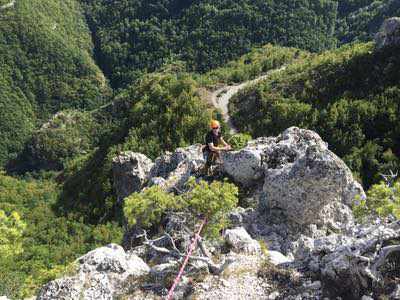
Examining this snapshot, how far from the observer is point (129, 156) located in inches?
2148

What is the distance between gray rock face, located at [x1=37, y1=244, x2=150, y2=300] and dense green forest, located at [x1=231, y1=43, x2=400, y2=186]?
39.7m

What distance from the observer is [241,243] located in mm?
19047

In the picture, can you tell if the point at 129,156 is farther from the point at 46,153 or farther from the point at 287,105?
the point at 46,153

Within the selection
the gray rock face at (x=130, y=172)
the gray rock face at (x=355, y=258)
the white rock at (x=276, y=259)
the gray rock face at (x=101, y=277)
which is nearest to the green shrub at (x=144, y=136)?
the gray rock face at (x=130, y=172)

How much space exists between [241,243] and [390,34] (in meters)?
67.4

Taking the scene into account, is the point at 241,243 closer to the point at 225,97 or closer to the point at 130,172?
the point at 130,172

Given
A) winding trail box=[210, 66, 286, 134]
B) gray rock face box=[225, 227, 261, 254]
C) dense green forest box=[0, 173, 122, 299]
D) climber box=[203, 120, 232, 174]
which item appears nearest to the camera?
gray rock face box=[225, 227, 261, 254]

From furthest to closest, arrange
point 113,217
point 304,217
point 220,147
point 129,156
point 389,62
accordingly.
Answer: point 389,62, point 113,217, point 129,156, point 220,147, point 304,217

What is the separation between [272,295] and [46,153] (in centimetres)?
15707

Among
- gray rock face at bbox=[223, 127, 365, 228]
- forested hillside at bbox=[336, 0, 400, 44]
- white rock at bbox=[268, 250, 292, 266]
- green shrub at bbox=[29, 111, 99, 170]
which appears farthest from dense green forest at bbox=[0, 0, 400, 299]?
white rock at bbox=[268, 250, 292, 266]

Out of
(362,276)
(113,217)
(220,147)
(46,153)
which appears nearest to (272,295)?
(362,276)

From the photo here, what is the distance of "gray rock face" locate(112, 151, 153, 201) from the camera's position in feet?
173

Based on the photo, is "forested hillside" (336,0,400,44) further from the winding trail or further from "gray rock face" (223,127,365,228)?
"gray rock face" (223,127,365,228)

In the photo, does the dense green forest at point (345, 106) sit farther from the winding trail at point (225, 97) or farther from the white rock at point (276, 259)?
the white rock at point (276, 259)
